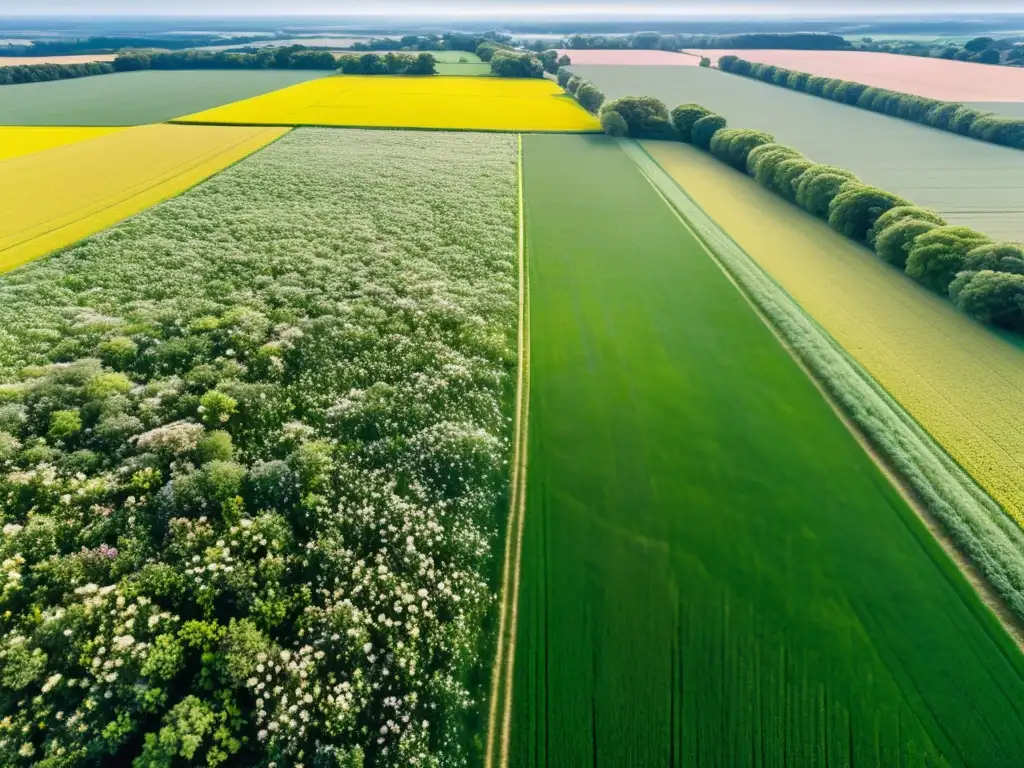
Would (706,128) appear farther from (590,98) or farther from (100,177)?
(100,177)

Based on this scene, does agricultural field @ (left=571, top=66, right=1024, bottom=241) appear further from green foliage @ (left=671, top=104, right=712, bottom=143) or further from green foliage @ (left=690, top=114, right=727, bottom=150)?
green foliage @ (left=671, top=104, right=712, bottom=143)

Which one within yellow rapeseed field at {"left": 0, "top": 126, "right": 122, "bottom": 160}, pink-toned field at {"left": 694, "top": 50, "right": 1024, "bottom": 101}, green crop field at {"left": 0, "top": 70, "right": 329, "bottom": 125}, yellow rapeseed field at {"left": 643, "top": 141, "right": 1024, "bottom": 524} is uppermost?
pink-toned field at {"left": 694, "top": 50, "right": 1024, "bottom": 101}

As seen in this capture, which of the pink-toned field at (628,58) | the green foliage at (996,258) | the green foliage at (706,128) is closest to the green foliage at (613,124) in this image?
the green foliage at (706,128)

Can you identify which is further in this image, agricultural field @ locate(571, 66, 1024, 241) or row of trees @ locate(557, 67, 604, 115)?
row of trees @ locate(557, 67, 604, 115)

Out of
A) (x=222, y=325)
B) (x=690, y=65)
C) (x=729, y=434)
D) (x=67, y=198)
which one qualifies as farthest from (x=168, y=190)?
(x=690, y=65)

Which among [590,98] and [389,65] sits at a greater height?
[389,65]

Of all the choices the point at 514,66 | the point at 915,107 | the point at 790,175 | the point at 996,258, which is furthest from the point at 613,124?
the point at 514,66

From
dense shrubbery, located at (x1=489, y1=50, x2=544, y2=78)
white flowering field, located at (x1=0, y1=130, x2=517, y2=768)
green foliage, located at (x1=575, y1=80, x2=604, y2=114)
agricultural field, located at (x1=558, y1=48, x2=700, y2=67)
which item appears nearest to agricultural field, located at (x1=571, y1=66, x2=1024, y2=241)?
green foliage, located at (x1=575, y1=80, x2=604, y2=114)
